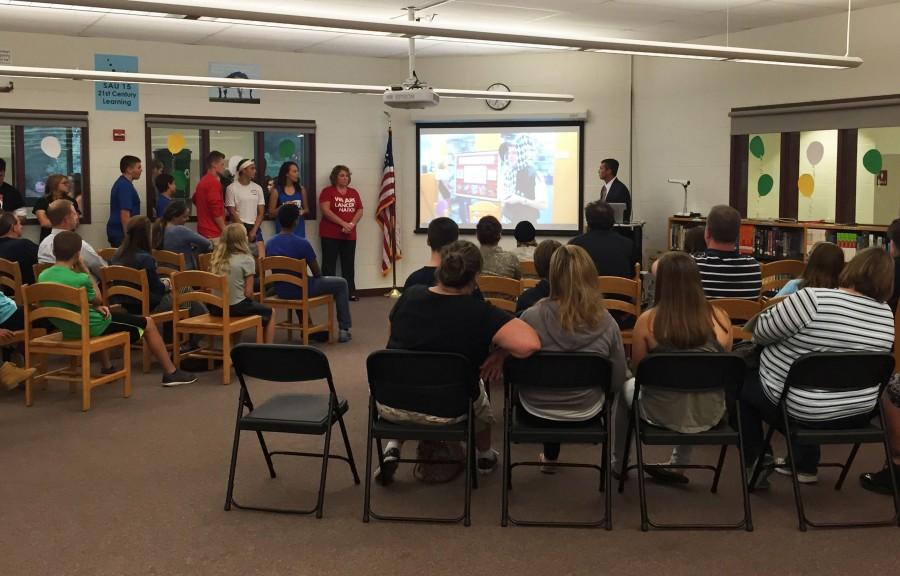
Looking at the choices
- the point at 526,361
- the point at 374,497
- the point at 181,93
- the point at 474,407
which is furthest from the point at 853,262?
the point at 181,93

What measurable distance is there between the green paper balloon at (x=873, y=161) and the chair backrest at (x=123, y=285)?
6.28 m

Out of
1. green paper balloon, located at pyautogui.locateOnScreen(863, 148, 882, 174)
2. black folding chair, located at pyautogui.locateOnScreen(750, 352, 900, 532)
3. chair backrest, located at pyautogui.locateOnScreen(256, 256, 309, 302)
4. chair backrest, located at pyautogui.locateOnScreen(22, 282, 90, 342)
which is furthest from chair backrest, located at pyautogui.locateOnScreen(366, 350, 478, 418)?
green paper balloon, located at pyautogui.locateOnScreen(863, 148, 882, 174)

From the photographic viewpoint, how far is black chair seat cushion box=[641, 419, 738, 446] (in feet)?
13.1

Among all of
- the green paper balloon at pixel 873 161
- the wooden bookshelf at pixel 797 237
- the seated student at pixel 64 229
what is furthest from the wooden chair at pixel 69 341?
the green paper balloon at pixel 873 161

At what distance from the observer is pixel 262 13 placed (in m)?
5.62

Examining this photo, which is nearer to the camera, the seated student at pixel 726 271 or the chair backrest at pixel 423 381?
the chair backrest at pixel 423 381

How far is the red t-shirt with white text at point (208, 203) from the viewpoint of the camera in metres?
10.5

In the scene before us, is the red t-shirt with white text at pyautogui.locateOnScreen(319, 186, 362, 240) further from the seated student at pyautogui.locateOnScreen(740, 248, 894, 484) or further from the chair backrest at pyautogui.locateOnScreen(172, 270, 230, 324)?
the seated student at pyautogui.locateOnScreen(740, 248, 894, 484)

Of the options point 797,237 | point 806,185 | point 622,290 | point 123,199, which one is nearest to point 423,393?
point 622,290

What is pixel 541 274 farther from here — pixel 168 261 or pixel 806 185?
pixel 806 185

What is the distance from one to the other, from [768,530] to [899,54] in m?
5.66

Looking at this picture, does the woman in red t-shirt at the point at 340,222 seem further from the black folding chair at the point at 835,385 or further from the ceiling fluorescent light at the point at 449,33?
the black folding chair at the point at 835,385

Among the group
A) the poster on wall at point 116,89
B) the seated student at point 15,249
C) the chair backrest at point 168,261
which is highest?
the poster on wall at point 116,89

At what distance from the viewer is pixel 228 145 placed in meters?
11.2
